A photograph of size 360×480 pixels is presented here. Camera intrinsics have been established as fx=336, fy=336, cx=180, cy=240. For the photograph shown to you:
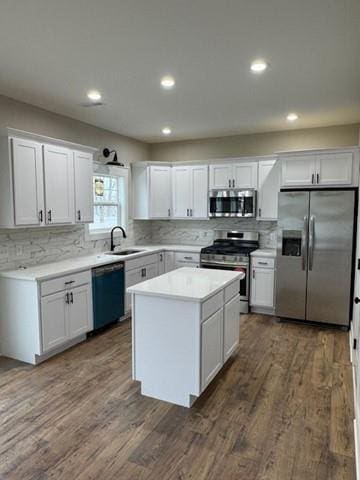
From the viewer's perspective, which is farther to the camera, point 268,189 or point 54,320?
point 268,189

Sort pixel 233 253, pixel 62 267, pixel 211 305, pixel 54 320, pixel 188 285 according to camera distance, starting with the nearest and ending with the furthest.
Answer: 1. pixel 211 305
2. pixel 188 285
3. pixel 54 320
4. pixel 62 267
5. pixel 233 253

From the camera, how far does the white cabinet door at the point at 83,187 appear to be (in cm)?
413

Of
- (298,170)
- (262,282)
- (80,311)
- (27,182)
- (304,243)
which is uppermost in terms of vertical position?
(298,170)

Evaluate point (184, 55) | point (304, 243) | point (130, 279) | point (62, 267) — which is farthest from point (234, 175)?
point (62, 267)

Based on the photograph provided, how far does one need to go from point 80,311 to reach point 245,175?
314 cm

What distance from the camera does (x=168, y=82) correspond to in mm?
3197

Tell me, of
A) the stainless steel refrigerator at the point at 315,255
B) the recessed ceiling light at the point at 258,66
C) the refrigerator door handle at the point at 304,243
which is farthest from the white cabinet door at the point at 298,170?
the recessed ceiling light at the point at 258,66

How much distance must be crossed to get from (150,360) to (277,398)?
43.6 inches

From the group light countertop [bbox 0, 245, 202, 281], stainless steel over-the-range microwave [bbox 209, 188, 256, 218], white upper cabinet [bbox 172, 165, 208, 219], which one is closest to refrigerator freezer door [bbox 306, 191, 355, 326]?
stainless steel over-the-range microwave [bbox 209, 188, 256, 218]

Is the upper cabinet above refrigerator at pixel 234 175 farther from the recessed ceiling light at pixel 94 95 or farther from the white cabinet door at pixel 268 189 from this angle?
the recessed ceiling light at pixel 94 95

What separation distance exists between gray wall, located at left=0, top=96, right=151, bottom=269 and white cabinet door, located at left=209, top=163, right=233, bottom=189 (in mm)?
1511

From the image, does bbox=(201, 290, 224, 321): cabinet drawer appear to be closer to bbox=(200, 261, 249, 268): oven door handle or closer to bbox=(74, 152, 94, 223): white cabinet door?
bbox=(200, 261, 249, 268): oven door handle

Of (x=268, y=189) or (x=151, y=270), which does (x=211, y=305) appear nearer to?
(x=151, y=270)

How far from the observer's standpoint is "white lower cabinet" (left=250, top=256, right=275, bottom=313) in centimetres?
480
